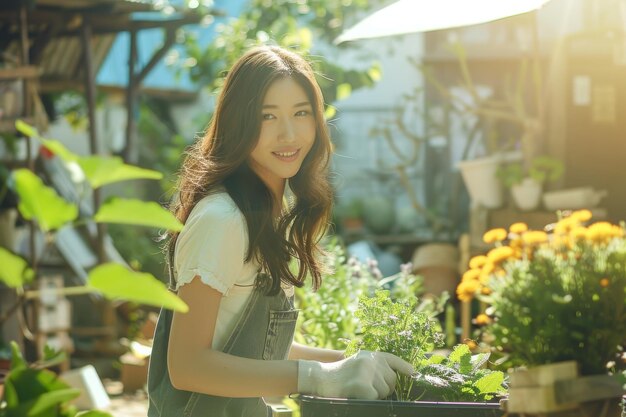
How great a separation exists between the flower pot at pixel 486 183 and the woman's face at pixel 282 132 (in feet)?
18.7

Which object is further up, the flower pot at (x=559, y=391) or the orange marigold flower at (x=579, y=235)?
the orange marigold flower at (x=579, y=235)

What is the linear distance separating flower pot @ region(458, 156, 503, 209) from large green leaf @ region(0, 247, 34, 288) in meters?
7.06

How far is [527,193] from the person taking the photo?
7.66 meters

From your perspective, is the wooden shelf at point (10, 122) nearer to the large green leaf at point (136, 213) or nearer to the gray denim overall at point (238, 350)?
the gray denim overall at point (238, 350)

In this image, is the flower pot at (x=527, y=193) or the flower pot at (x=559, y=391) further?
the flower pot at (x=527, y=193)

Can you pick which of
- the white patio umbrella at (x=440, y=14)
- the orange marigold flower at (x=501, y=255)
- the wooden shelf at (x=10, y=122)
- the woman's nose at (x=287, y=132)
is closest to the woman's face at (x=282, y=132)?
the woman's nose at (x=287, y=132)

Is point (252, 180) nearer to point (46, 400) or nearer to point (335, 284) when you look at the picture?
point (46, 400)

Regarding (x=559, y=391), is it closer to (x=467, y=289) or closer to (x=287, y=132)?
(x=287, y=132)

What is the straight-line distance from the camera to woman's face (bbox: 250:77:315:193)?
2.32 meters

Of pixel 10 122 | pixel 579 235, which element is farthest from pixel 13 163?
pixel 579 235

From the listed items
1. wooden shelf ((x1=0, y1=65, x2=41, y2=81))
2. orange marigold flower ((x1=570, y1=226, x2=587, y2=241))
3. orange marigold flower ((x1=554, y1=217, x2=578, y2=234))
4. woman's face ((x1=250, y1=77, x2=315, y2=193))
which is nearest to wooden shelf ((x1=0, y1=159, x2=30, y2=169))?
wooden shelf ((x1=0, y1=65, x2=41, y2=81))

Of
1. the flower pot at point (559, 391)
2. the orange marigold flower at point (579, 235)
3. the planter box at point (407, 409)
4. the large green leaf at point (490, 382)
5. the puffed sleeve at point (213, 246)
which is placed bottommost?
the large green leaf at point (490, 382)

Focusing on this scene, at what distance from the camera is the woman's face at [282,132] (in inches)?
91.4

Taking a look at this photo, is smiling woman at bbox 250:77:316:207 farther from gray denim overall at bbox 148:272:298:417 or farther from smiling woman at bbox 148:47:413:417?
gray denim overall at bbox 148:272:298:417
